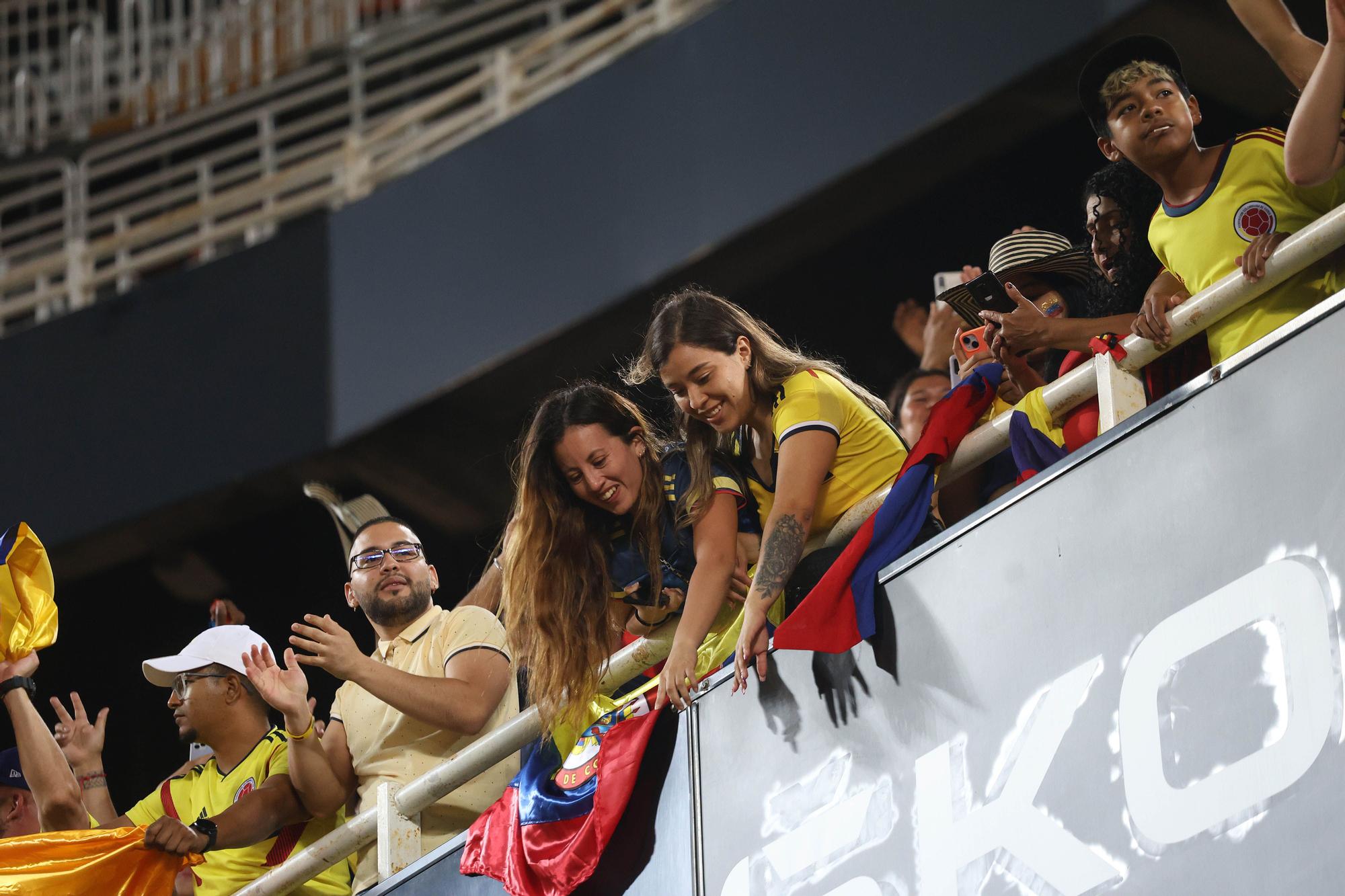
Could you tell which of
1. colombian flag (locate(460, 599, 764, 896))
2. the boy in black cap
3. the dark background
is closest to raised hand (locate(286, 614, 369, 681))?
colombian flag (locate(460, 599, 764, 896))

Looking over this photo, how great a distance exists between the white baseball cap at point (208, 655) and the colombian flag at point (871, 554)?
2.00 metres

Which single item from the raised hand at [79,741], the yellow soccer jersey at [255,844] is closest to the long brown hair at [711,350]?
the yellow soccer jersey at [255,844]

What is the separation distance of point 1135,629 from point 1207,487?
244 mm

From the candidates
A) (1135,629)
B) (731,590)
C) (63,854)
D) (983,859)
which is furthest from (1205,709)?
(63,854)

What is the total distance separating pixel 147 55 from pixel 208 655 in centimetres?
664

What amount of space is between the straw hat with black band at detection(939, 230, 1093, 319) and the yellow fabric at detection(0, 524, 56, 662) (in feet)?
7.96

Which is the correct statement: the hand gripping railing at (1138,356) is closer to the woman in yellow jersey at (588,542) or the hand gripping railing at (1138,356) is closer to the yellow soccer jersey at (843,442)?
the yellow soccer jersey at (843,442)

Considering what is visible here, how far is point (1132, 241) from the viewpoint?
11.8 feet

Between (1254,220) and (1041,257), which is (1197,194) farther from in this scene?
(1041,257)

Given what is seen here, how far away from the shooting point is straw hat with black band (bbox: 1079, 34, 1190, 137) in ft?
11.3

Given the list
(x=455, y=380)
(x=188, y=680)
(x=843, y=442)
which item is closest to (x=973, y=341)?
(x=843, y=442)

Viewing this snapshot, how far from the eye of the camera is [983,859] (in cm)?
308

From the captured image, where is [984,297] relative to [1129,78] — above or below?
below

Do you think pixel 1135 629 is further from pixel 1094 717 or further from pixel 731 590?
pixel 731 590
